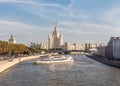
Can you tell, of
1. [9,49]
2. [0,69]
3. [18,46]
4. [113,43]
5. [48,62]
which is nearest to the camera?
[0,69]

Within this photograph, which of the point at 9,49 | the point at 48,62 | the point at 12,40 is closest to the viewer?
the point at 48,62

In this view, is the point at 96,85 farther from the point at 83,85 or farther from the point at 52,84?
the point at 52,84

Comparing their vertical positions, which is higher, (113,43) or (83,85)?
(113,43)

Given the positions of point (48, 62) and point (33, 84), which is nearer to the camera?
point (33, 84)

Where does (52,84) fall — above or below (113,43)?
below

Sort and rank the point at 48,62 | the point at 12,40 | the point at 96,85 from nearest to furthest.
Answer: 1. the point at 96,85
2. the point at 48,62
3. the point at 12,40

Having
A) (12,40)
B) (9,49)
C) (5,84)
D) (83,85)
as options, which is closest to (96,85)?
(83,85)

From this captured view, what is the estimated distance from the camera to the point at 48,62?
85562 mm

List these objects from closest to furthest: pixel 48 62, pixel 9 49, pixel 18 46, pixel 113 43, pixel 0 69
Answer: pixel 0 69
pixel 48 62
pixel 113 43
pixel 9 49
pixel 18 46

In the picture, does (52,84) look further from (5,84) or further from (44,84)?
(5,84)

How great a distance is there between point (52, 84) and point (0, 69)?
16.6m

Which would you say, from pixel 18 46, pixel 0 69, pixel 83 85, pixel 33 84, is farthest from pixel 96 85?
pixel 18 46

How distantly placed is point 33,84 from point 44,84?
4.29 ft

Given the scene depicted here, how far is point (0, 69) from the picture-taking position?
49000 millimetres
